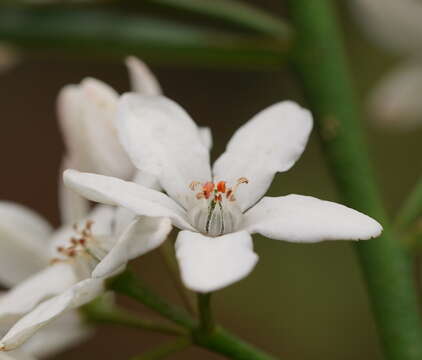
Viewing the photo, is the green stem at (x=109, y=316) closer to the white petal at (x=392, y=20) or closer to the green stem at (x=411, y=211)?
the green stem at (x=411, y=211)

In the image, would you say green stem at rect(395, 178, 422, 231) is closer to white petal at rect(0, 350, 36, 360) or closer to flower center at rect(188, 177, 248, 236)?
flower center at rect(188, 177, 248, 236)

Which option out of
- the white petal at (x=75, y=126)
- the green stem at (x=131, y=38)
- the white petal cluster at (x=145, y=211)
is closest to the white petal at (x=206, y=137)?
the white petal cluster at (x=145, y=211)

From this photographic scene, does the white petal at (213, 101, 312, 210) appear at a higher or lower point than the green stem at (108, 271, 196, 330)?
higher

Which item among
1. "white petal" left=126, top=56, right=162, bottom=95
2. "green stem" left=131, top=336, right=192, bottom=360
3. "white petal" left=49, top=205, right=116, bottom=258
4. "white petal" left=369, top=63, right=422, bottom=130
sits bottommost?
"green stem" left=131, top=336, right=192, bottom=360

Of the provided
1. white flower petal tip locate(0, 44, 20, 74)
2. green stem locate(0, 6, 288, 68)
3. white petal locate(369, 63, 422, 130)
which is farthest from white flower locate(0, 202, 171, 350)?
white petal locate(369, 63, 422, 130)

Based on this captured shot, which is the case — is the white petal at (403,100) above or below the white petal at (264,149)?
above

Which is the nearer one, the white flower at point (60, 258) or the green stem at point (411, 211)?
the white flower at point (60, 258)
